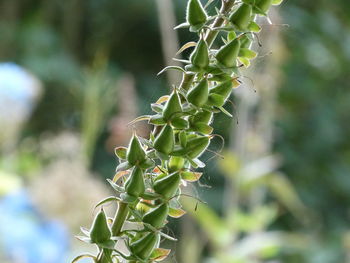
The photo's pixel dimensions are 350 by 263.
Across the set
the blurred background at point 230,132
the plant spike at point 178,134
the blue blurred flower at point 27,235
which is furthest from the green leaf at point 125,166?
the blurred background at point 230,132

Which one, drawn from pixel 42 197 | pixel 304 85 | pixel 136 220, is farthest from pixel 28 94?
pixel 304 85

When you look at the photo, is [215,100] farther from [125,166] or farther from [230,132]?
[230,132]

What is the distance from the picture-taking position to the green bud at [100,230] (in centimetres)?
19

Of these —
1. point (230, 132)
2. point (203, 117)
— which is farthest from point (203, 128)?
point (230, 132)

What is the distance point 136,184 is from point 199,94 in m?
0.03

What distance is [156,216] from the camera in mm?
189

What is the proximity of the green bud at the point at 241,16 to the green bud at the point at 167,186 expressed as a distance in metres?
0.04

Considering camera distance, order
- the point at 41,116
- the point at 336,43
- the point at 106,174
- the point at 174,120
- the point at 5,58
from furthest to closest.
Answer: the point at 336,43 → the point at 41,116 → the point at 5,58 → the point at 106,174 → the point at 174,120

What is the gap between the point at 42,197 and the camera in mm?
1132

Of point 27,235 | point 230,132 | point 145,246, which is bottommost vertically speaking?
point 145,246

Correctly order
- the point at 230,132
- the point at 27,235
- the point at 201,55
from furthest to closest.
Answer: the point at 230,132 → the point at 27,235 → the point at 201,55

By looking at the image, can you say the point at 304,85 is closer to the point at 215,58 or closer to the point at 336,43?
the point at 336,43

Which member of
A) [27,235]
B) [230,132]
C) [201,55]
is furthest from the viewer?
[230,132]

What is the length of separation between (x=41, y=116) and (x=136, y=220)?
9.05 feet
